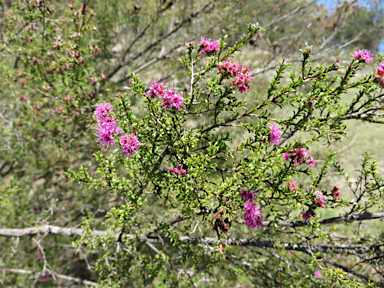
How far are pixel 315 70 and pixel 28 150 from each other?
251 inches

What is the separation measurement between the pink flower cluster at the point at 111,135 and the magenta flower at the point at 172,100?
0.38m

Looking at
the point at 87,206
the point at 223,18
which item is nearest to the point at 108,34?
the point at 223,18

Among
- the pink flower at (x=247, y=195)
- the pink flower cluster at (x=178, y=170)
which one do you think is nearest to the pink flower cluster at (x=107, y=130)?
the pink flower cluster at (x=178, y=170)

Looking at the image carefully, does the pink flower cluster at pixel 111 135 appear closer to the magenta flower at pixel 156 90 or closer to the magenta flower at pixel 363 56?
the magenta flower at pixel 156 90

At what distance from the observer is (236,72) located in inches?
71.0

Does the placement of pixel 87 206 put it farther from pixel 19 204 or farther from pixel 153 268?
pixel 153 268

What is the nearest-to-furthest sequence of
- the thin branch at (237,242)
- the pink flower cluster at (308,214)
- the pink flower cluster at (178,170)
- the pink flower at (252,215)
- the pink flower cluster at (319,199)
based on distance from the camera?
the pink flower cluster at (178,170), the pink flower cluster at (319,199), the pink flower at (252,215), the pink flower cluster at (308,214), the thin branch at (237,242)

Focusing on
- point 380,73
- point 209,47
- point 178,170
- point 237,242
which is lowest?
point 237,242

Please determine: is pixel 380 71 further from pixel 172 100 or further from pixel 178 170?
pixel 178 170

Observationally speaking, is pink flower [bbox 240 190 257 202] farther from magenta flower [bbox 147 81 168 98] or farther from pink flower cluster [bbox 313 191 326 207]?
magenta flower [bbox 147 81 168 98]

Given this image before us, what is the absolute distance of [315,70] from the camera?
1.83m

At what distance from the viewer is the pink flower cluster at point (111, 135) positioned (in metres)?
1.78

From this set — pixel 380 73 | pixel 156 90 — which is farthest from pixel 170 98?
pixel 380 73

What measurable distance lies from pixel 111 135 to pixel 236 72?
1184mm
